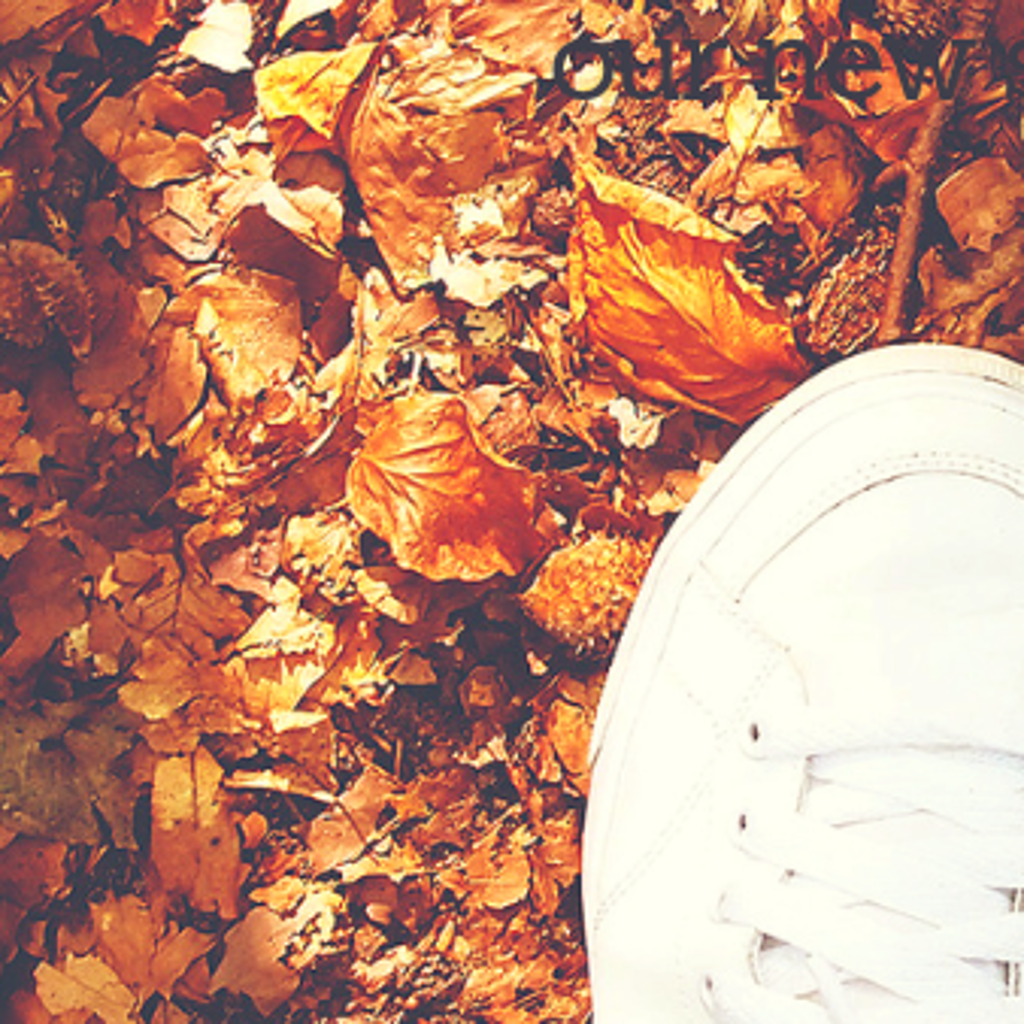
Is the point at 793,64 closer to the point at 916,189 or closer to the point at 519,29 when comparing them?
the point at 916,189

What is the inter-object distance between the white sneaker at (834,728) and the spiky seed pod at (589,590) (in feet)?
0.17

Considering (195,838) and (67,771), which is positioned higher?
(67,771)

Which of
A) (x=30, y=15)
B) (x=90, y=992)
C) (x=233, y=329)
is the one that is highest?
(x=30, y=15)

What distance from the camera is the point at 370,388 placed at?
1614mm

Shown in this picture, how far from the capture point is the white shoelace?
146 centimetres

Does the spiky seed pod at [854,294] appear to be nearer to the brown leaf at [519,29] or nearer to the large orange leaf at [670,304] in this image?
the large orange leaf at [670,304]

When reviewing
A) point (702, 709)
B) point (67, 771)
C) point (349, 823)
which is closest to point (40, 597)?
point (67, 771)

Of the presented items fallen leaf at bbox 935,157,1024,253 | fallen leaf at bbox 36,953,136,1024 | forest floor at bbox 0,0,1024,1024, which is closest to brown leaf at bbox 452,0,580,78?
forest floor at bbox 0,0,1024,1024

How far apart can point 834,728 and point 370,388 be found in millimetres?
655

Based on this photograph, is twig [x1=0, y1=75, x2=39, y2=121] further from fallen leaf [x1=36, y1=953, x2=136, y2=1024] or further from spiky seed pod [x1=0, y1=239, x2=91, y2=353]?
fallen leaf [x1=36, y1=953, x2=136, y2=1024]

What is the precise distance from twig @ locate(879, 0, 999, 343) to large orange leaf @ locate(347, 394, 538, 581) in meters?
0.47

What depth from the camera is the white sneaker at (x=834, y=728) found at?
146 centimetres

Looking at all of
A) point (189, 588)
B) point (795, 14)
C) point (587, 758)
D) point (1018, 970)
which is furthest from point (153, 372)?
point (1018, 970)

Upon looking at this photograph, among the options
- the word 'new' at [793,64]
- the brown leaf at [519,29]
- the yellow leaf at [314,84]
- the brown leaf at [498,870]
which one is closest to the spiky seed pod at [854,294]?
the word 'new' at [793,64]
